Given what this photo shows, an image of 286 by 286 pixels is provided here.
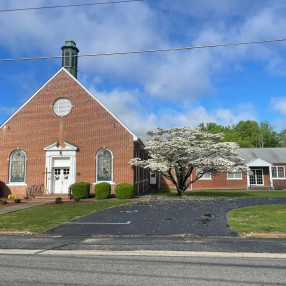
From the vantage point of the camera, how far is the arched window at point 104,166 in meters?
20.7

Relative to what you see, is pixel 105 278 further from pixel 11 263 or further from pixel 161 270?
pixel 11 263

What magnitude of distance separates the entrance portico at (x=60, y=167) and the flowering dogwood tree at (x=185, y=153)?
196 inches

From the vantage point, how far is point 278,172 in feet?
109

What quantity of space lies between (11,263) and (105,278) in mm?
2367

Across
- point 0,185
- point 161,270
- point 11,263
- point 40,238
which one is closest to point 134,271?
point 161,270

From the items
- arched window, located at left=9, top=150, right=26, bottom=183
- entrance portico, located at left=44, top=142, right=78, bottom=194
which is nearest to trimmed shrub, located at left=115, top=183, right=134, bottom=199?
entrance portico, located at left=44, top=142, right=78, bottom=194

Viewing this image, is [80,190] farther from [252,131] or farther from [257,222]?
[252,131]

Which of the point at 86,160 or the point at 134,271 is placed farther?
the point at 86,160

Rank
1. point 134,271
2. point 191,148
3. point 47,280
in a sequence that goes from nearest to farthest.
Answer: point 47,280 < point 134,271 < point 191,148

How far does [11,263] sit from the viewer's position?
18.5 ft

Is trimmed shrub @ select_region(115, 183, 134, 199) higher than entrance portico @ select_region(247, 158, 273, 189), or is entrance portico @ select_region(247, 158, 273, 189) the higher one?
entrance portico @ select_region(247, 158, 273, 189)

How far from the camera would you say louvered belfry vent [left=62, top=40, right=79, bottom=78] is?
2319 centimetres

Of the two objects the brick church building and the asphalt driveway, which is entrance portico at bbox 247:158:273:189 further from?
the asphalt driveway

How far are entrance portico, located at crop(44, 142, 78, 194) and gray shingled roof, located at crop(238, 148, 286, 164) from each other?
24024 millimetres
